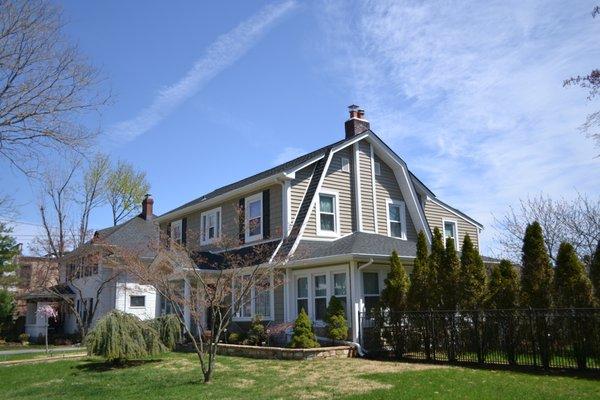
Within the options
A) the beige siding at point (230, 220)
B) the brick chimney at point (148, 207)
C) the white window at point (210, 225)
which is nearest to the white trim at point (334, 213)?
the beige siding at point (230, 220)

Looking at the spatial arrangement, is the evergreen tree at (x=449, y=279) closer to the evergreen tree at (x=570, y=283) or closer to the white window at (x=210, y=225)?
the evergreen tree at (x=570, y=283)

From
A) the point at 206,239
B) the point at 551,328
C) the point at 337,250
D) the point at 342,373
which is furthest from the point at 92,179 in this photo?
the point at 551,328

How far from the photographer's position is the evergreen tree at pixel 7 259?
37.0 m

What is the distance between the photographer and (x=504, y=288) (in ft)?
44.3

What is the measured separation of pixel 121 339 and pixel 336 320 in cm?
602

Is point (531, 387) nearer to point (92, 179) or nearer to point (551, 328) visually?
point (551, 328)

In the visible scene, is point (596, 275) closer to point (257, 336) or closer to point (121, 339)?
point (257, 336)

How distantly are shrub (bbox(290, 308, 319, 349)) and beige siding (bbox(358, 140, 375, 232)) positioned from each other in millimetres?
5694

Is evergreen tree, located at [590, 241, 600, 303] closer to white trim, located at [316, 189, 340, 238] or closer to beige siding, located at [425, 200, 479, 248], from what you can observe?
white trim, located at [316, 189, 340, 238]

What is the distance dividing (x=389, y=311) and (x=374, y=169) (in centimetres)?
731

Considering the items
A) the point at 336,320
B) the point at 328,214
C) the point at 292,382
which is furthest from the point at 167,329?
the point at 328,214

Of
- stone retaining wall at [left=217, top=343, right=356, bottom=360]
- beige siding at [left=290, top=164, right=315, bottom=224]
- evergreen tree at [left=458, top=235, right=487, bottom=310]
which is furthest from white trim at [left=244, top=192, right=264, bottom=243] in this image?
evergreen tree at [left=458, top=235, right=487, bottom=310]

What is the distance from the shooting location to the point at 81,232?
1390 inches

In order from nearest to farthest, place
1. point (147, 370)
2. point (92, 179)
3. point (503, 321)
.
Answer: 1. point (503, 321)
2. point (147, 370)
3. point (92, 179)
